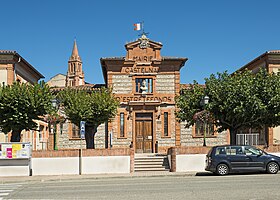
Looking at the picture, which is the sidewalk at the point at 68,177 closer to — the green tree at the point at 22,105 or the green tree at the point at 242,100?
the green tree at the point at 22,105

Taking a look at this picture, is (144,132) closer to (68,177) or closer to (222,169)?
(68,177)

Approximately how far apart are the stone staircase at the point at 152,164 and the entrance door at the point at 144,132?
5848 mm

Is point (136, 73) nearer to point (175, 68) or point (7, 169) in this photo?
point (175, 68)

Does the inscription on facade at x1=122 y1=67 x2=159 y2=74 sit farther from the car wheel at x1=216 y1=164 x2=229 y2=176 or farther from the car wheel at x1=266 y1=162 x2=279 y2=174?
the car wheel at x1=266 y1=162 x2=279 y2=174

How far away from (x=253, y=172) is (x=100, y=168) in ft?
26.2

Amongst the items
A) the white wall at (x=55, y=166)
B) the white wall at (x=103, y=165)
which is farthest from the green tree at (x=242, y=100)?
the white wall at (x=55, y=166)

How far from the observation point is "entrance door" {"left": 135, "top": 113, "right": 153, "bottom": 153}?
3122cm

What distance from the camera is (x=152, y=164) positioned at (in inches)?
955

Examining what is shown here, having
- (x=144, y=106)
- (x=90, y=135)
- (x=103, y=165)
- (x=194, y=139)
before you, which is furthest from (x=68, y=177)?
(x=194, y=139)

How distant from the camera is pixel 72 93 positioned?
82.5 ft

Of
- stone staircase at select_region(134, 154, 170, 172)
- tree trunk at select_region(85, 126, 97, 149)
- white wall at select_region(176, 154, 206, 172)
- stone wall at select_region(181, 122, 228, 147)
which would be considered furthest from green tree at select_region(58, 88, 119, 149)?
stone wall at select_region(181, 122, 228, 147)

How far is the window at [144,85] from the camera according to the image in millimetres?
31703

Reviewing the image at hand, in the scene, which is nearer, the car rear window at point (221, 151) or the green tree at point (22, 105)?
the car rear window at point (221, 151)

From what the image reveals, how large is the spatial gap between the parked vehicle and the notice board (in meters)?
9.65
